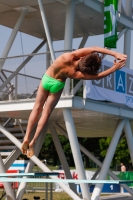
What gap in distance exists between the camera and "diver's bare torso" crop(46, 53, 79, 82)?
1006cm

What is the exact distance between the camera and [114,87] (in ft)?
73.3

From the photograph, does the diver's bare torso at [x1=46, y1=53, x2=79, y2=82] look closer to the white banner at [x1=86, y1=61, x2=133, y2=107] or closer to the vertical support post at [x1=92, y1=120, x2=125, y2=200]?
the white banner at [x1=86, y1=61, x2=133, y2=107]

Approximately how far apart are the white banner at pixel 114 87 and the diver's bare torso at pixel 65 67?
10052 millimetres

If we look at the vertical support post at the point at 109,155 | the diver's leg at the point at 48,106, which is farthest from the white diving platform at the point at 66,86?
the diver's leg at the point at 48,106

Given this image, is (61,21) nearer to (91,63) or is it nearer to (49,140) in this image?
(91,63)

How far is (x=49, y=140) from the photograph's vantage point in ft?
294

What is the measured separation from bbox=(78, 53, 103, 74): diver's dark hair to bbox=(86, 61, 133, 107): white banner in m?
10.3

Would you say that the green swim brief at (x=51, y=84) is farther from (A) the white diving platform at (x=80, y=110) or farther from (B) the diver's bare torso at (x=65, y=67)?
(A) the white diving platform at (x=80, y=110)

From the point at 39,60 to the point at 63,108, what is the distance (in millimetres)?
1958

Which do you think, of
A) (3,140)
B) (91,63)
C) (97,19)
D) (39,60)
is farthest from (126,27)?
(91,63)

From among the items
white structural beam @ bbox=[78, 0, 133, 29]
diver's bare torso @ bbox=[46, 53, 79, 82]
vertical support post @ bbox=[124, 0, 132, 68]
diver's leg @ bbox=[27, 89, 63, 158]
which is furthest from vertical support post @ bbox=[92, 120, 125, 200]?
diver's bare torso @ bbox=[46, 53, 79, 82]

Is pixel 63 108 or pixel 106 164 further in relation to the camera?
pixel 106 164

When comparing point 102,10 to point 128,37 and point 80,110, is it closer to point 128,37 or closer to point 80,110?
point 128,37

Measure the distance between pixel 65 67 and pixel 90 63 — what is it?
0.49 metres
